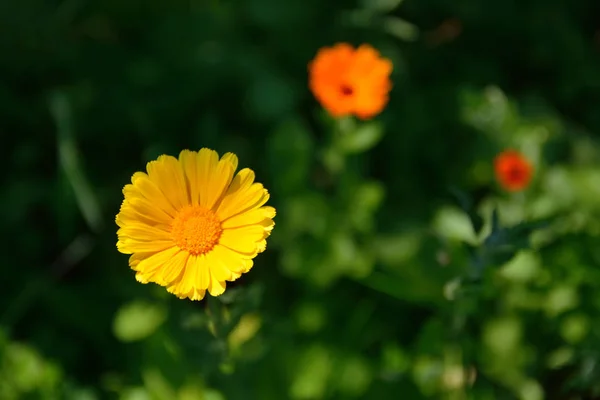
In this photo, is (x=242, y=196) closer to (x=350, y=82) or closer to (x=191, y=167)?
(x=191, y=167)

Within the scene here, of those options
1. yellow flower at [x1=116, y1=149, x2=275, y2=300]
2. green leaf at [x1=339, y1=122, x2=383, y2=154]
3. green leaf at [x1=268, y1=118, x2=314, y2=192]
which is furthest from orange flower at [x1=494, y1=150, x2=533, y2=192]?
yellow flower at [x1=116, y1=149, x2=275, y2=300]

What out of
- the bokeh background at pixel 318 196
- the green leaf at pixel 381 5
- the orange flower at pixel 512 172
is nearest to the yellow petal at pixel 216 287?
the bokeh background at pixel 318 196

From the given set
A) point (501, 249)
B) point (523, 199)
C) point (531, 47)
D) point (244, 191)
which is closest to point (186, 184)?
point (244, 191)

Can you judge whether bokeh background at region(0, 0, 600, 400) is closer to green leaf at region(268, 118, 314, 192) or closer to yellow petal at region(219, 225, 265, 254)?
green leaf at region(268, 118, 314, 192)

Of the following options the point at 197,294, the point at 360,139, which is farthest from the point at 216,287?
the point at 360,139

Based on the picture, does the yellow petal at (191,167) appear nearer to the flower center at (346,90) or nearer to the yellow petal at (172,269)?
the yellow petal at (172,269)
